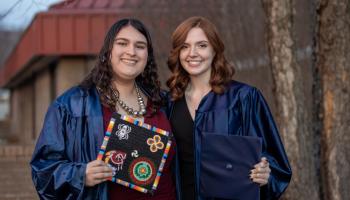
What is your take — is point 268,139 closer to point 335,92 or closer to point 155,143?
point 155,143

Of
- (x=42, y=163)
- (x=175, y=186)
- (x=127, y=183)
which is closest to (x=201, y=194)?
(x=175, y=186)

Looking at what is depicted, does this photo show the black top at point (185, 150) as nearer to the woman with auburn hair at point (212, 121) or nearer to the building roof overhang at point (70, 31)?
the woman with auburn hair at point (212, 121)

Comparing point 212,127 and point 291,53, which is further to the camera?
point 291,53

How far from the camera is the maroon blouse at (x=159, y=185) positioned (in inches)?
135

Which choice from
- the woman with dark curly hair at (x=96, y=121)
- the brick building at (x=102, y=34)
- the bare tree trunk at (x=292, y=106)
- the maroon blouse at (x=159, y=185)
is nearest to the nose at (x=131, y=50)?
the woman with dark curly hair at (x=96, y=121)

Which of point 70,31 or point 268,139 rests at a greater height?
point 70,31

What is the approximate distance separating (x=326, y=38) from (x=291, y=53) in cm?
36

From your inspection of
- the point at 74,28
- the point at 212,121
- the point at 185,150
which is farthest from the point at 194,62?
the point at 74,28

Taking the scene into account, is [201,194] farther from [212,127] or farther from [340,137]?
[340,137]

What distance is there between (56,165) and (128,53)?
721mm

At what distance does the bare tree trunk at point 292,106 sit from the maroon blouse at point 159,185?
2624mm

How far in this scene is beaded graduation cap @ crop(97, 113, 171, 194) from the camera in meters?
3.26

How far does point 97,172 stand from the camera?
316 cm

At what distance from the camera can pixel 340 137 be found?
5879mm
